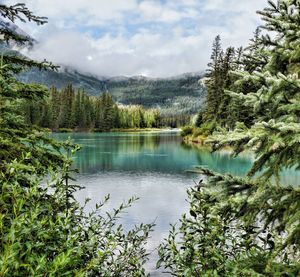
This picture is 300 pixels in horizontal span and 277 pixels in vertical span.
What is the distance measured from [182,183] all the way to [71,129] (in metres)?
117

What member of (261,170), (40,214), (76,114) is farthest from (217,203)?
(76,114)

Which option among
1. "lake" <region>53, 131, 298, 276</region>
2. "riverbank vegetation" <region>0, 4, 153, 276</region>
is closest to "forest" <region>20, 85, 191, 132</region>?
"lake" <region>53, 131, 298, 276</region>

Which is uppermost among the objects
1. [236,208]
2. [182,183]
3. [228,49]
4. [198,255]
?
[228,49]

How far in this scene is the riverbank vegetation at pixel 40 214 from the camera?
312cm

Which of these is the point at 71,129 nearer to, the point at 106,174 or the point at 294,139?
the point at 106,174

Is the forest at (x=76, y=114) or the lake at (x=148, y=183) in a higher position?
the forest at (x=76, y=114)

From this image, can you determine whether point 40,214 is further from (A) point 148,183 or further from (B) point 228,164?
(B) point 228,164

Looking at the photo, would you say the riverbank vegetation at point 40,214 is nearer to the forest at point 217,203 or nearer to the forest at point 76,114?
the forest at point 217,203

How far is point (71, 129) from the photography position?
14350cm

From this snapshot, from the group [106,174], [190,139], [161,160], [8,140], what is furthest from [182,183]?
[190,139]

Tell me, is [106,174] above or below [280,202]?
below

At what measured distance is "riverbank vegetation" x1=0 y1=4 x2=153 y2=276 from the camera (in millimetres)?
3115

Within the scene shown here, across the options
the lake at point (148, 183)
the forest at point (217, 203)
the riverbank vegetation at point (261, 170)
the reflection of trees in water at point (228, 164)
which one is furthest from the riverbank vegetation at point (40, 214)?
the reflection of trees in water at point (228, 164)

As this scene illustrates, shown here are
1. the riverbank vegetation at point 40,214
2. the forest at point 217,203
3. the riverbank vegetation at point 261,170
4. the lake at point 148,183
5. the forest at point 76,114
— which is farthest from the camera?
the forest at point 76,114
